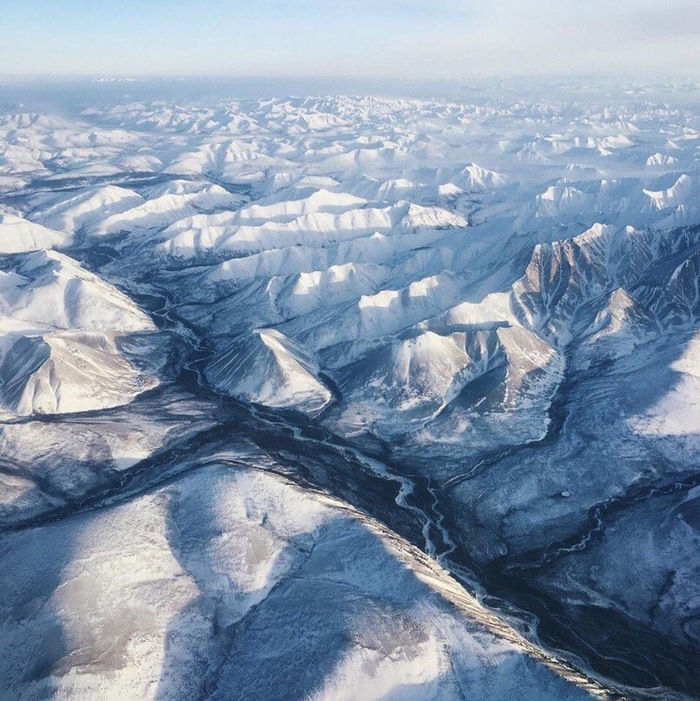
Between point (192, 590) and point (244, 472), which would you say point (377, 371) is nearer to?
point (244, 472)

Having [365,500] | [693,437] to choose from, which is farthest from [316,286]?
[693,437]

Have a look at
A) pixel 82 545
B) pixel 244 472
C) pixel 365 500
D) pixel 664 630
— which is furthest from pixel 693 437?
pixel 82 545

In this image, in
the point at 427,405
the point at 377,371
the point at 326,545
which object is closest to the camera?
the point at 326,545

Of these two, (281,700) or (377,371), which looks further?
(377,371)

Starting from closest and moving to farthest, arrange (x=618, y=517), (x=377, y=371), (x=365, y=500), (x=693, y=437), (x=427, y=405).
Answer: (x=618, y=517)
(x=365, y=500)
(x=693, y=437)
(x=427, y=405)
(x=377, y=371)

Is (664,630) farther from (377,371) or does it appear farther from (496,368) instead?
(377,371)

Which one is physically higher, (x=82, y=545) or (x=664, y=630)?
(x=82, y=545)

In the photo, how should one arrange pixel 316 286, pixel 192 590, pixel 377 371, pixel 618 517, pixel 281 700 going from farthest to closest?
pixel 316 286, pixel 377 371, pixel 618 517, pixel 192 590, pixel 281 700

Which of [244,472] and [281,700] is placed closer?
[281,700]

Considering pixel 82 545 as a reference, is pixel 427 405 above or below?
below
